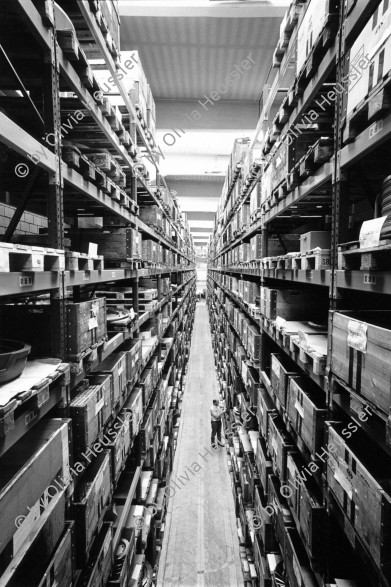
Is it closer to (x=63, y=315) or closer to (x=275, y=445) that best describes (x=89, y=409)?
(x=63, y=315)

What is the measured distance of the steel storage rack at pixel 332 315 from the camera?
1444 millimetres

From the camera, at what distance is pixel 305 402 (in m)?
2.25

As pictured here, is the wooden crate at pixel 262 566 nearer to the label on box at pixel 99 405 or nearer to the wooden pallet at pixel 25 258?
the label on box at pixel 99 405

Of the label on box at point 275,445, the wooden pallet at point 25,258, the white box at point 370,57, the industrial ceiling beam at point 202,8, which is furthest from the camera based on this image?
the industrial ceiling beam at point 202,8

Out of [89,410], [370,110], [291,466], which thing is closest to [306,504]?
[291,466]

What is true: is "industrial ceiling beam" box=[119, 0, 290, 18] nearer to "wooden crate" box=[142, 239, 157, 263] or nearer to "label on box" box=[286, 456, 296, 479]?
"wooden crate" box=[142, 239, 157, 263]

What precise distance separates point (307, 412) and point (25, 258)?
→ 1.80 meters

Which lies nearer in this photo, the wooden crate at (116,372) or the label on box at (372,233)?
the label on box at (372,233)

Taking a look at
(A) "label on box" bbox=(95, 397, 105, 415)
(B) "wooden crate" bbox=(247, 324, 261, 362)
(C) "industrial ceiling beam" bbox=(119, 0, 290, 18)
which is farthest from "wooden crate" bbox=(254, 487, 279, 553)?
(C) "industrial ceiling beam" bbox=(119, 0, 290, 18)

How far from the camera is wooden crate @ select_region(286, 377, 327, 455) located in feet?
6.72

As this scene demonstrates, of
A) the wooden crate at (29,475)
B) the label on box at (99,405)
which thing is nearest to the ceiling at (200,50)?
the label on box at (99,405)

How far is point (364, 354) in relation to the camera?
152cm

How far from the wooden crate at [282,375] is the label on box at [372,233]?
1.46 metres

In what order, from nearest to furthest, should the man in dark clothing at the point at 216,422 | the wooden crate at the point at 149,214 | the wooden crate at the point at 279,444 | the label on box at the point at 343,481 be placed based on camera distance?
1. the label on box at the point at 343,481
2. the wooden crate at the point at 279,444
3. the wooden crate at the point at 149,214
4. the man in dark clothing at the point at 216,422
